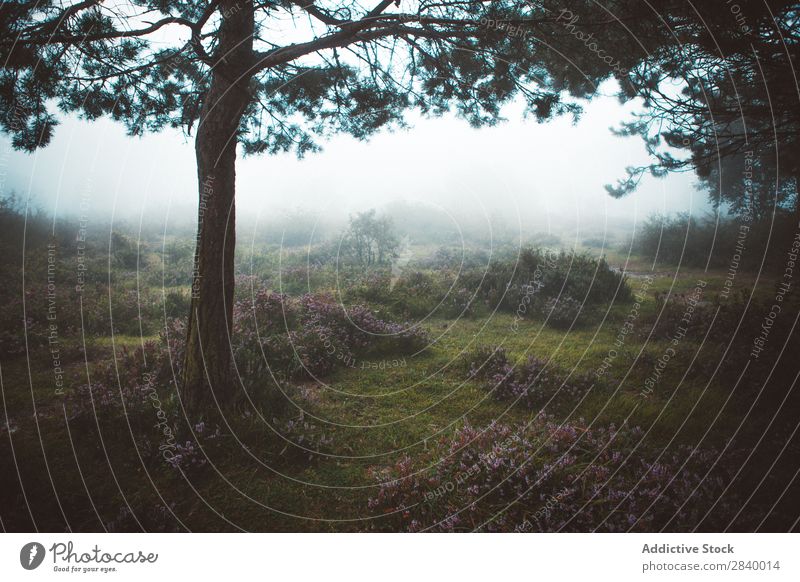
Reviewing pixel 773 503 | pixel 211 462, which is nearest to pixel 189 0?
pixel 211 462

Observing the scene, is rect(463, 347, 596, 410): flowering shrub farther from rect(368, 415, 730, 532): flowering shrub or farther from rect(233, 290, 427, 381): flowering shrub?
rect(233, 290, 427, 381): flowering shrub

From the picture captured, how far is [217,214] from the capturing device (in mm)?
4113
